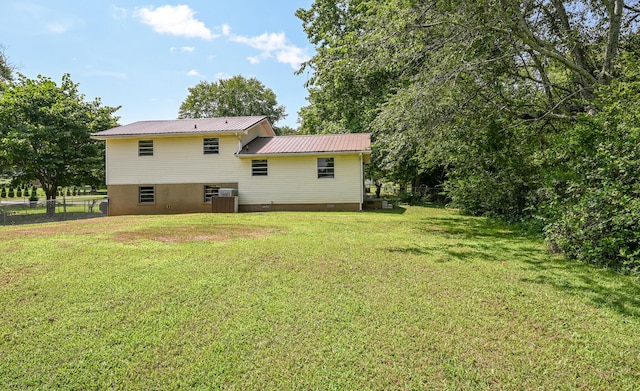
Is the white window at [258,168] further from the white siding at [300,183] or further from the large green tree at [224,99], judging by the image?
the large green tree at [224,99]

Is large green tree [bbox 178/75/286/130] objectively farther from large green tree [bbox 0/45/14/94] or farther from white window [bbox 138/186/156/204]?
white window [bbox 138/186/156/204]

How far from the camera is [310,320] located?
370 cm

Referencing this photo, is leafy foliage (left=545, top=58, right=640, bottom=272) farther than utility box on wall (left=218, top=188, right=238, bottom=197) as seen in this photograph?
No

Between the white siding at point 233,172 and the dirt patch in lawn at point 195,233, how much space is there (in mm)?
6013

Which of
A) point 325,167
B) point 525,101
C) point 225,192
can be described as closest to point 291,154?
point 325,167

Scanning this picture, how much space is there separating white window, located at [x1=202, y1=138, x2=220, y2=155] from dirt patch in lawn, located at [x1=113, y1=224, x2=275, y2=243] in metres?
7.08

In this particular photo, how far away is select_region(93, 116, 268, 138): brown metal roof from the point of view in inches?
627

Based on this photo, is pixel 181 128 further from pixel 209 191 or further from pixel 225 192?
pixel 225 192

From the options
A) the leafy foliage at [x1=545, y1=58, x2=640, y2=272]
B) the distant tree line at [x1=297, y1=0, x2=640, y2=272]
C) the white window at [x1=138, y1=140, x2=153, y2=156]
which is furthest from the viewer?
the white window at [x1=138, y1=140, x2=153, y2=156]

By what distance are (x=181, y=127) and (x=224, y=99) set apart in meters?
27.7

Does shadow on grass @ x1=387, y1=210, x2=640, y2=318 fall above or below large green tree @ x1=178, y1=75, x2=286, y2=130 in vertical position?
below

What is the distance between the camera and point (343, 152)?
15.0 metres

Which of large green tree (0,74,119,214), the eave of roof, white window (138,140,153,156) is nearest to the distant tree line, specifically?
the eave of roof

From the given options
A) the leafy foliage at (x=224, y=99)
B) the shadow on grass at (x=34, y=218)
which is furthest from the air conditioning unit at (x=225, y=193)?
the leafy foliage at (x=224, y=99)
